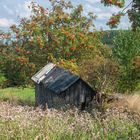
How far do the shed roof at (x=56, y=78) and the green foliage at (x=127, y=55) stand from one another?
37.5 ft

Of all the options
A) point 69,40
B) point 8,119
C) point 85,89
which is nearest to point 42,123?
point 8,119

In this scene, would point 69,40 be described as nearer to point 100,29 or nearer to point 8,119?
point 100,29

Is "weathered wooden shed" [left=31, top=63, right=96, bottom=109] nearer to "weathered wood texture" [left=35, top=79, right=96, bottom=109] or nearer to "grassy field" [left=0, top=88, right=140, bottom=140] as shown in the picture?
"weathered wood texture" [left=35, top=79, right=96, bottom=109]

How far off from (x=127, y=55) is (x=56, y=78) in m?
20.2

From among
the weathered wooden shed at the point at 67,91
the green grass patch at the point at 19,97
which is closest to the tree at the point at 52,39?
the green grass patch at the point at 19,97

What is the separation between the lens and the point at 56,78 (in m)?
23.2

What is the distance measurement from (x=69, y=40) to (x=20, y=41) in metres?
6.47

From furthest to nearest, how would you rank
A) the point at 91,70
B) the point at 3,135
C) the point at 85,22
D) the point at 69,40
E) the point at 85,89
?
the point at 85,22, the point at 69,40, the point at 91,70, the point at 85,89, the point at 3,135

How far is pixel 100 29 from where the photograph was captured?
4019cm

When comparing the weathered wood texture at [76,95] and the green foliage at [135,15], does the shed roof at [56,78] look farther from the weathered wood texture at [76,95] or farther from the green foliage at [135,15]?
the green foliage at [135,15]

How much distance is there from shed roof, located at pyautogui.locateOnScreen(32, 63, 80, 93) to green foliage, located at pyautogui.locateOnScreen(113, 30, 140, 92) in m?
11.4

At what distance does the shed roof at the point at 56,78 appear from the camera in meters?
21.6

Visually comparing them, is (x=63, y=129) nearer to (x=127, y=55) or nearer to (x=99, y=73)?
(x=99, y=73)

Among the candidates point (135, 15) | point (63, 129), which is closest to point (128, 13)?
point (135, 15)
